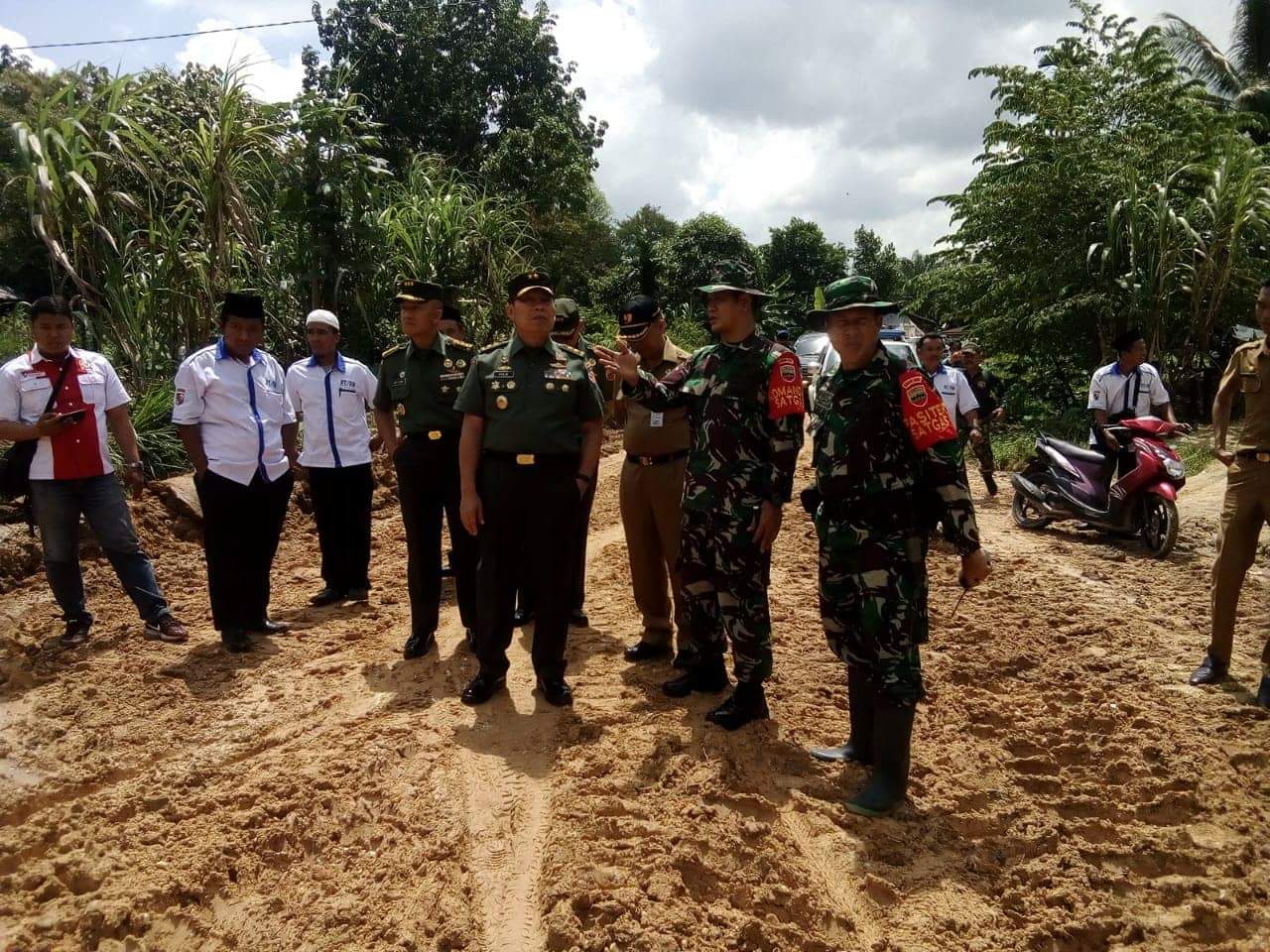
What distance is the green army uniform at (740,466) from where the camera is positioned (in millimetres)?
3215

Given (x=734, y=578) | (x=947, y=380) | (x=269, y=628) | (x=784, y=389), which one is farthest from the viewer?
(x=947, y=380)

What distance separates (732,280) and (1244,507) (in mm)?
2539

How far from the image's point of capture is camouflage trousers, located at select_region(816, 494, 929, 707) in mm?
2764

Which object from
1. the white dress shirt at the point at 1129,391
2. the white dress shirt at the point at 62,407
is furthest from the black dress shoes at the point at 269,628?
the white dress shirt at the point at 1129,391

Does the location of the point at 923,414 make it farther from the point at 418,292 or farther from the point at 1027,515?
the point at 1027,515

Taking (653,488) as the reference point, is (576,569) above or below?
below

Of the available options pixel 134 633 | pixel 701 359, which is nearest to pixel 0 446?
pixel 134 633

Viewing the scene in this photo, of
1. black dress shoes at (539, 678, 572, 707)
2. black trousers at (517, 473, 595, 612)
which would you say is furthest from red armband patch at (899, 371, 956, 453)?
black dress shoes at (539, 678, 572, 707)

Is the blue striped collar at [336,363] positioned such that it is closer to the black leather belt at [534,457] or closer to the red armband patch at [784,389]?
the black leather belt at [534,457]

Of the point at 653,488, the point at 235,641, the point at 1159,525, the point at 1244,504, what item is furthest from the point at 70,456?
the point at 1159,525

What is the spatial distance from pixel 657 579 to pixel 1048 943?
2.17 meters

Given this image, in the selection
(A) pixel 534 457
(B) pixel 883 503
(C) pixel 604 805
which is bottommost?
(C) pixel 604 805

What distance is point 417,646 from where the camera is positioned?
168 inches

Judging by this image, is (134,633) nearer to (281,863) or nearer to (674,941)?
(281,863)
